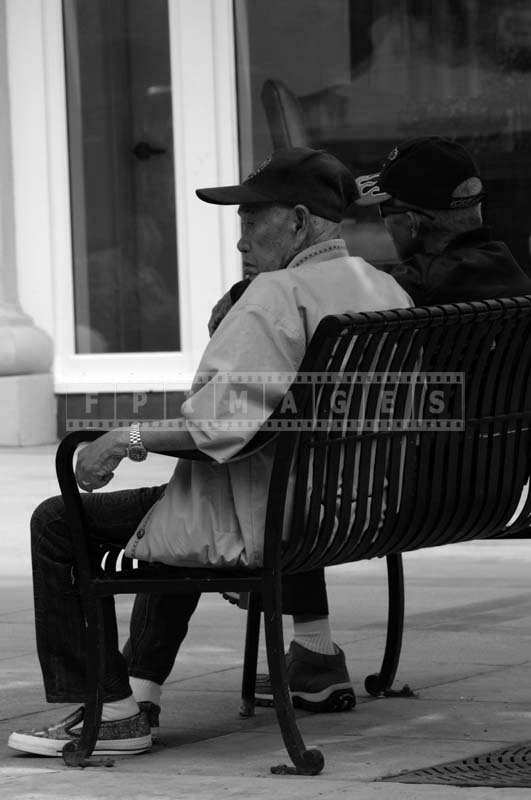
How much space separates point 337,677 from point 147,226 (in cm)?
868

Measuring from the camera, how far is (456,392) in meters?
4.26

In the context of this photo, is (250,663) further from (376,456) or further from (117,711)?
(376,456)

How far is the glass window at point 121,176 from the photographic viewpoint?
13.0 m

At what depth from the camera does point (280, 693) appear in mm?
3982

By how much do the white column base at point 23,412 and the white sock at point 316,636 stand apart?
7954 mm

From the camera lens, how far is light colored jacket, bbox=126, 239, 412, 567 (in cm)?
394

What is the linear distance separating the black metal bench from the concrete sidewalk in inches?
7.5

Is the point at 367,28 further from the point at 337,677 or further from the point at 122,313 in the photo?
the point at 337,677

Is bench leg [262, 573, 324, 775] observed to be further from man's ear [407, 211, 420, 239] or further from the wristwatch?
man's ear [407, 211, 420, 239]

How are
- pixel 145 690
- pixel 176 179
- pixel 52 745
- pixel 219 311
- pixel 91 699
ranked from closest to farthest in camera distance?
1. pixel 91 699
2. pixel 52 745
3. pixel 145 690
4. pixel 219 311
5. pixel 176 179

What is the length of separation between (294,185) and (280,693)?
122 cm

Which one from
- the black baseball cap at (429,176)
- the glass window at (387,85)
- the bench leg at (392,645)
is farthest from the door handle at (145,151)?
the black baseball cap at (429,176)

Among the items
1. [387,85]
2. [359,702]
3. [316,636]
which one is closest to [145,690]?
[316,636]

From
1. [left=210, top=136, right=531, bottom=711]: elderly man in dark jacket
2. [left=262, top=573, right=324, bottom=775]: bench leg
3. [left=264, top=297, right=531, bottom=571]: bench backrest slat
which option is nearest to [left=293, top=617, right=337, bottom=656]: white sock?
[left=264, top=297, right=531, bottom=571]: bench backrest slat
